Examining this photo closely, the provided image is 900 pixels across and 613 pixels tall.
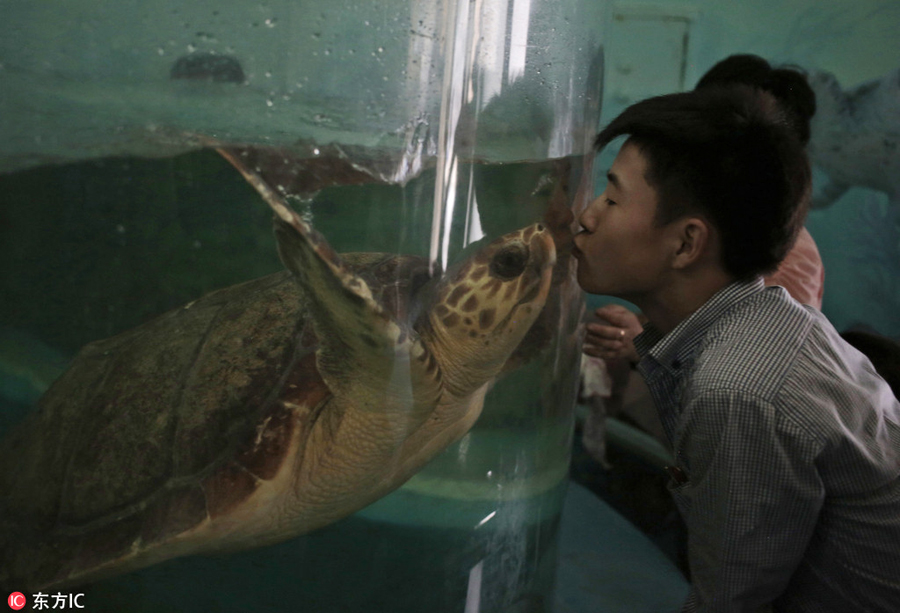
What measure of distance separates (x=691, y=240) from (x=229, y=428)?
0.56 m

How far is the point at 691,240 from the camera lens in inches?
31.1

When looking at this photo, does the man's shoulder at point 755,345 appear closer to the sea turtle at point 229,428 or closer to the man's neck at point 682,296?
the man's neck at point 682,296

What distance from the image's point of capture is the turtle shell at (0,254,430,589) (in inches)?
30.0

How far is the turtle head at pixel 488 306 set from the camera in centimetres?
78

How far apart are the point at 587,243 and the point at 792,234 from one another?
23cm

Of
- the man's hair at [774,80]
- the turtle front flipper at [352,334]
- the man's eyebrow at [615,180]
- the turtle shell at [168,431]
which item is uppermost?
the man's hair at [774,80]

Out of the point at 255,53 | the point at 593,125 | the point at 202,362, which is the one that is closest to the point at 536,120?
the point at 593,125

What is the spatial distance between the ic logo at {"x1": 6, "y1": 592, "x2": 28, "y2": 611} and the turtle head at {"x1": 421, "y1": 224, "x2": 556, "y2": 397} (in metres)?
0.52

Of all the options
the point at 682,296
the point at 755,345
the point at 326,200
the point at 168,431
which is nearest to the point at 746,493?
the point at 755,345

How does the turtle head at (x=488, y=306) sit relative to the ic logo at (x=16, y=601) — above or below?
above

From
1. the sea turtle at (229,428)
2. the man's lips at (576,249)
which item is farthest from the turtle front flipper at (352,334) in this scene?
the man's lips at (576,249)

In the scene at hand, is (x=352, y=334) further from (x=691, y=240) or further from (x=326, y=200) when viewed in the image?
(x=691, y=240)

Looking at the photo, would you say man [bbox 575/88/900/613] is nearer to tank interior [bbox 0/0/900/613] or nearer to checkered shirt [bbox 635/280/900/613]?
checkered shirt [bbox 635/280/900/613]

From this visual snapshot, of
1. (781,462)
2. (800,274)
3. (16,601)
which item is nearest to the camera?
(781,462)
